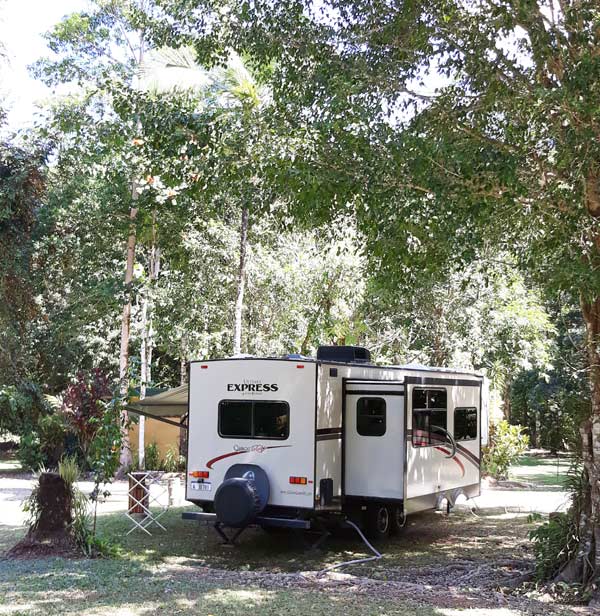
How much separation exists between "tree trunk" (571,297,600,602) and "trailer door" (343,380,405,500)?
2670mm

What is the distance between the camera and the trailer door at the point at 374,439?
10102 millimetres

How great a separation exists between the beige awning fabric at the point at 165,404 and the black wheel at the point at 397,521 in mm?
3467

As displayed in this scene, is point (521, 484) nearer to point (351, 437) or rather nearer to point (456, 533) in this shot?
point (456, 533)

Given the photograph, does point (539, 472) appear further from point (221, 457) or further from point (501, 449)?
point (221, 457)

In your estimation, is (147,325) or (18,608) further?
(147,325)

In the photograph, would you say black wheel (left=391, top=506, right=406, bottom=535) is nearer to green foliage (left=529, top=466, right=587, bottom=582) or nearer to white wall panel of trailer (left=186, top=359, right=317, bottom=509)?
white wall panel of trailer (left=186, top=359, right=317, bottom=509)

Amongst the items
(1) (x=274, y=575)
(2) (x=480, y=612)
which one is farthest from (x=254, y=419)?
(2) (x=480, y=612)

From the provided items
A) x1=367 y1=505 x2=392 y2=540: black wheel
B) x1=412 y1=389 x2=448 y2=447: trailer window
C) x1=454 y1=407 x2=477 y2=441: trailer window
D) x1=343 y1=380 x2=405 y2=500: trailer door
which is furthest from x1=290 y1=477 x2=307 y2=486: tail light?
x1=454 y1=407 x2=477 y2=441: trailer window

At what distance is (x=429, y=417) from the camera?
1089 centimetres

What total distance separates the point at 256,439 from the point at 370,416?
154 centimetres

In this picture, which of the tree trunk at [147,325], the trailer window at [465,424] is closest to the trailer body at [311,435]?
the trailer window at [465,424]

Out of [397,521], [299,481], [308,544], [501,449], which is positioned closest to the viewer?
[299,481]

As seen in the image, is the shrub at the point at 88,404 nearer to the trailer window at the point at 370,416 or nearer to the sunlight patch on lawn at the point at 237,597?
the trailer window at the point at 370,416

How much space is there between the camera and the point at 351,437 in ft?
33.7
